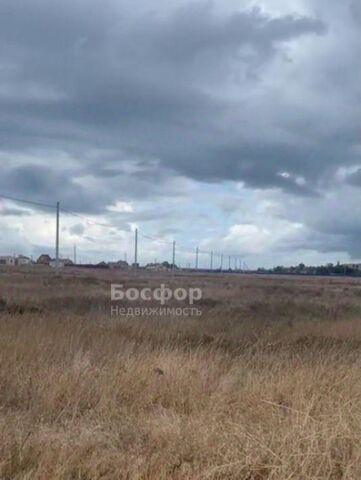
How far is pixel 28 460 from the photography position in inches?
187

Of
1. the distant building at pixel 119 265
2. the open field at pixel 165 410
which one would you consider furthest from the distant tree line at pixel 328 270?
the open field at pixel 165 410

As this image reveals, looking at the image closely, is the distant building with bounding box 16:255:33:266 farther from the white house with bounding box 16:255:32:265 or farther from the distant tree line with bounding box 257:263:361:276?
the distant tree line with bounding box 257:263:361:276

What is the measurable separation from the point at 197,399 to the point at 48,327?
507 centimetres

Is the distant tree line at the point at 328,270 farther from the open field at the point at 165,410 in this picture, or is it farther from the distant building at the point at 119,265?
the open field at the point at 165,410

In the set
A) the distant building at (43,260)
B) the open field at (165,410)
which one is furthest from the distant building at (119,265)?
the open field at (165,410)

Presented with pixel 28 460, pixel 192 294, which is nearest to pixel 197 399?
pixel 28 460

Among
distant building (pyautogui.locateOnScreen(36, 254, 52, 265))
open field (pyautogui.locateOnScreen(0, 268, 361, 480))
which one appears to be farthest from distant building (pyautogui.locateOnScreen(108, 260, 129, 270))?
open field (pyautogui.locateOnScreen(0, 268, 361, 480))

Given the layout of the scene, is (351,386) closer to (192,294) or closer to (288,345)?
(288,345)

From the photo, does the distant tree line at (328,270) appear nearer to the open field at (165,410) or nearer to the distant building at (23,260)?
the distant building at (23,260)

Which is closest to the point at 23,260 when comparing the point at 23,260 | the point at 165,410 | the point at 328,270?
the point at 23,260

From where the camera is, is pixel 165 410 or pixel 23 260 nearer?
pixel 165 410

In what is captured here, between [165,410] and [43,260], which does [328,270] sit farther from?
[165,410]

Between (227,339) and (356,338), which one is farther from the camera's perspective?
(356,338)

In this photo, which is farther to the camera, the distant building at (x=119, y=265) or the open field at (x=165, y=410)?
the distant building at (x=119, y=265)
